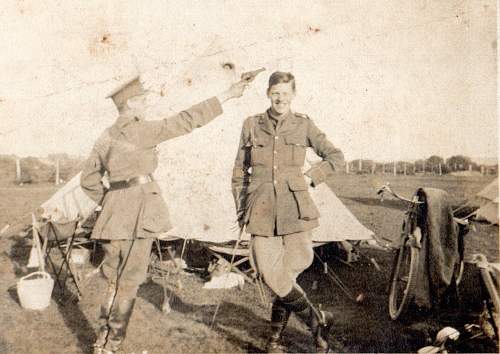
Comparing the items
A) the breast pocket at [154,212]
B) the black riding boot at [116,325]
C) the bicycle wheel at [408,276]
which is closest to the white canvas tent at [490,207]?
the bicycle wheel at [408,276]

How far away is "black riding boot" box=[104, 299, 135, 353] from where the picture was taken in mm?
2414

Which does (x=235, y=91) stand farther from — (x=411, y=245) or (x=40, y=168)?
(x=40, y=168)

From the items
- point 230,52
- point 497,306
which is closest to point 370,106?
point 230,52

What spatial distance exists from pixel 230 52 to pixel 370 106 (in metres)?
1.09

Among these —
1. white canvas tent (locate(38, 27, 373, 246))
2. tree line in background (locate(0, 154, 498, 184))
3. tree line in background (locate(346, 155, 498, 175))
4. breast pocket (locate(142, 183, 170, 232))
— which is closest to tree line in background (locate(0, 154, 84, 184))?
tree line in background (locate(0, 154, 498, 184))

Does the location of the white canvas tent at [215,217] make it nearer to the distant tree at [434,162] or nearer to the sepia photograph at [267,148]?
the sepia photograph at [267,148]

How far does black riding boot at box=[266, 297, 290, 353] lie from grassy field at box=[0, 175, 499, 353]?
10cm

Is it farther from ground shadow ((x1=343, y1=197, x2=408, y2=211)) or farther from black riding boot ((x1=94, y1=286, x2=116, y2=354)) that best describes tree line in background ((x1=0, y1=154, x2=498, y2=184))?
ground shadow ((x1=343, y1=197, x2=408, y2=211))

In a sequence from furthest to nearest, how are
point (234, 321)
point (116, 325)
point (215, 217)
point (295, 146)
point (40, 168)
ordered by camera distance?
point (40, 168)
point (215, 217)
point (234, 321)
point (295, 146)
point (116, 325)

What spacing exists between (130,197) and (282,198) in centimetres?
93

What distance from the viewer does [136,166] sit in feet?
8.46

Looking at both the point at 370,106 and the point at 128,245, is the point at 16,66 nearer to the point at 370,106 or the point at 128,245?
the point at 128,245

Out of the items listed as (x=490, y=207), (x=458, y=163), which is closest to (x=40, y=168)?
(x=458, y=163)

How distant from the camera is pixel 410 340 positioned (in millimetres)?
2602
